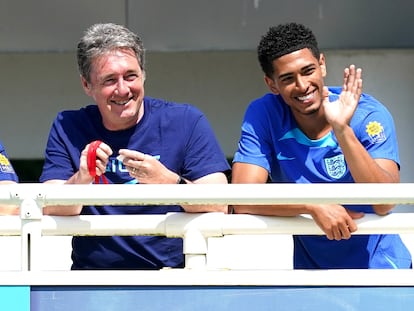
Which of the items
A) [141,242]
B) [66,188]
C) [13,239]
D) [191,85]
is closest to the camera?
[66,188]

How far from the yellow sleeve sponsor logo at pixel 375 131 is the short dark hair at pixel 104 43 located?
0.77 m

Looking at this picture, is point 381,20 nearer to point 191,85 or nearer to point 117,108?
point 191,85

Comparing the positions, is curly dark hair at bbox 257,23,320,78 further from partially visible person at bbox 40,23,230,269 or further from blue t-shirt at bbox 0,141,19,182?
blue t-shirt at bbox 0,141,19,182

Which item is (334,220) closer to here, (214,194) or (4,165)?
(214,194)

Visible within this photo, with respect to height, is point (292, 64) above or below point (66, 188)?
above

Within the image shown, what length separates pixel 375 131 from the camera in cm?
324

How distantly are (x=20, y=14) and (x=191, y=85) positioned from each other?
53.9 inches

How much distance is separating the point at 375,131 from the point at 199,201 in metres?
0.81

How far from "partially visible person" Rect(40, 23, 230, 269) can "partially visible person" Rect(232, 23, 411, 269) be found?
0.17m

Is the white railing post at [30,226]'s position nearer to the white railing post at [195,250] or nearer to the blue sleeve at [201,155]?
the white railing post at [195,250]

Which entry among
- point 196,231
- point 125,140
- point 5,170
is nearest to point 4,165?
point 5,170

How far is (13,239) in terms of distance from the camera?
4.23m

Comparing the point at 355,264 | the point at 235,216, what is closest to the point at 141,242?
the point at 235,216

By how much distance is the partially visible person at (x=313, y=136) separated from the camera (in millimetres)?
3221
